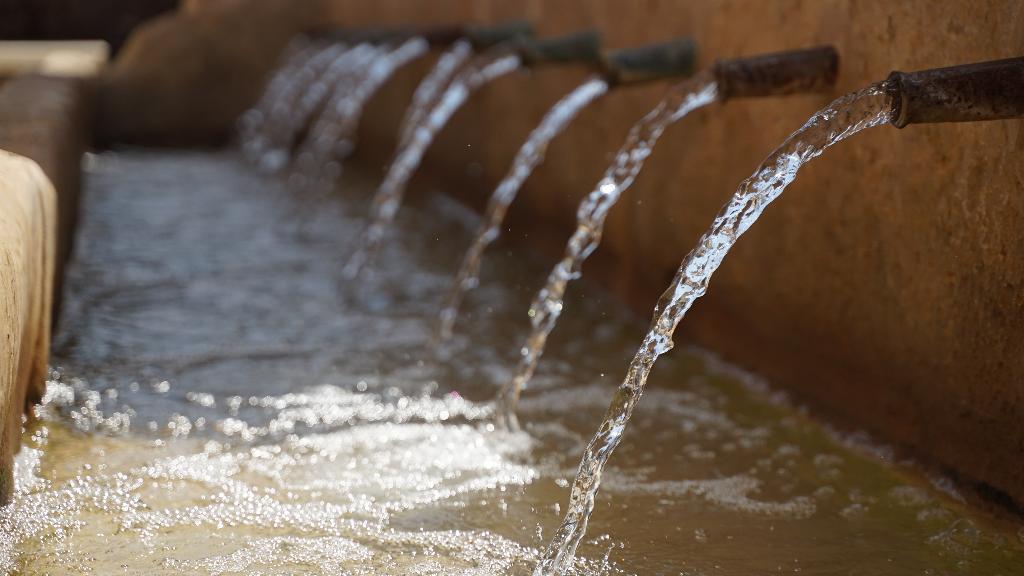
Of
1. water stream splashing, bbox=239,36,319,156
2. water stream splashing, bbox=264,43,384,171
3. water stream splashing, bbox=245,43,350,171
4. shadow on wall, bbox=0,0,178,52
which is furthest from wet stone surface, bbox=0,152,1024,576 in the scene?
shadow on wall, bbox=0,0,178,52

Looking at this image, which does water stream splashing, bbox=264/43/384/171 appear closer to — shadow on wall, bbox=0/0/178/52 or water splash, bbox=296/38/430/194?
water splash, bbox=296/38/430/194

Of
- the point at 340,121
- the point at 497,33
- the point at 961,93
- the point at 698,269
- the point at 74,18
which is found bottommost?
the point at 74,18

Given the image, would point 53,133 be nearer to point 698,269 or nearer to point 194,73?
point 698,269

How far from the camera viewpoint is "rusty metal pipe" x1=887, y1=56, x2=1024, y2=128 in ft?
8.05

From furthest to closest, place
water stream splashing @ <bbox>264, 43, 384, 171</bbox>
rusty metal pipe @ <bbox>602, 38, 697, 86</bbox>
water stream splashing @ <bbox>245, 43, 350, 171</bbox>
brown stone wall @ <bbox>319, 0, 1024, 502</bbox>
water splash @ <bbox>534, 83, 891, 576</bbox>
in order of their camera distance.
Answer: water stream splashing @ <bbox>245, 43, 350, 171</bbox>, water stream splashing @ <bbox>264, 43, 384, 171</bbox>, rusty metal pipe @ <bbox>602, 38, 697, 86</bbox>, brown stone wall @ <bbox>319, 0, 1024, 502</bbox>, water splash @ <bbox>534, 83, 891, 576</bbox>

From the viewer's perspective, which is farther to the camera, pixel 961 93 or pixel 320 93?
pixel 320 93

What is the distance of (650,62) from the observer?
13.4ft

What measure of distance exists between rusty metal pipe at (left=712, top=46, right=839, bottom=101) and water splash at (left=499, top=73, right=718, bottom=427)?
4cm

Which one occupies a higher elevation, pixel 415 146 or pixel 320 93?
pixel 320 93

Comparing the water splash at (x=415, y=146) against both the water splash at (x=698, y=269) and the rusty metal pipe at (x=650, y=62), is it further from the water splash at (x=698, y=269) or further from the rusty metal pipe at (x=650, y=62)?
the water splash at (x=698, y=269)

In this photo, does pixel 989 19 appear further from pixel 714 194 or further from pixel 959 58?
pixel 714 194

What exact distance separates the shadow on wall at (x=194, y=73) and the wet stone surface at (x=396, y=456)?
4.30 metres

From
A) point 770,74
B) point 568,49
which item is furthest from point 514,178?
point 770,74

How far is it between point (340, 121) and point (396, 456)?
218 inches
